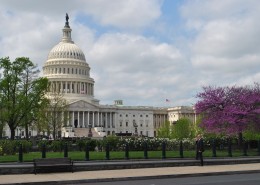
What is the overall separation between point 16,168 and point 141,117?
161m

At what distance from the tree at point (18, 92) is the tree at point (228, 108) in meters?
26.0

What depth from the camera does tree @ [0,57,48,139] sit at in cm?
6004

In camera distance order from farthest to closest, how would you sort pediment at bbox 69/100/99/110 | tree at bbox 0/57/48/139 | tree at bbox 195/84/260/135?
pediment at bbox 69/100/99/110, tree at bbox 0/57/48/139, tree at bbox 195/84/260/135

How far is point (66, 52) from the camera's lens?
6462 inches

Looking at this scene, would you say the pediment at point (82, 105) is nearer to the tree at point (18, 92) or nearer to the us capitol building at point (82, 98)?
the us capitol building at point (82, 98)

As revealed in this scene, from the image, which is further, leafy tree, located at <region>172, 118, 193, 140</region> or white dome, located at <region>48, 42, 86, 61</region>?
white dome, located at <region>48, 42, 86, 61</region>

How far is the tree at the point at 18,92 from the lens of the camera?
2364 inches

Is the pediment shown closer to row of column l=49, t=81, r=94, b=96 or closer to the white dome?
row of column l=49, t=81, r=94, b=96

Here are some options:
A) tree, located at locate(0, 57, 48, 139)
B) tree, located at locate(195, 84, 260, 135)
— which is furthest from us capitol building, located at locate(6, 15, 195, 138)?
tree, located at locate(195, 84, 260, 135)

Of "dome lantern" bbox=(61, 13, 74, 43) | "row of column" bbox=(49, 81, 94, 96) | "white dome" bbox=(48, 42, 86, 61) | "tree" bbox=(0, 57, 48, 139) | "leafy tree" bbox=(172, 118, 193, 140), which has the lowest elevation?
"leafy tree" bbox=(172, 118, 193, 140)

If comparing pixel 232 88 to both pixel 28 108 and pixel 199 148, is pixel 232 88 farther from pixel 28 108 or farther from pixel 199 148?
pixel 28 108

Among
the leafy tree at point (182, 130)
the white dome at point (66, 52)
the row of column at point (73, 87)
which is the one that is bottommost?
the leafy tree at point (182, 130)

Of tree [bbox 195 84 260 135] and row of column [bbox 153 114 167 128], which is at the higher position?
row of column [bbox 153 114 167 128]

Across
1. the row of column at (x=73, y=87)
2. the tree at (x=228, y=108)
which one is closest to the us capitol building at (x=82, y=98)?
the row of column at (x=73, y=87)
